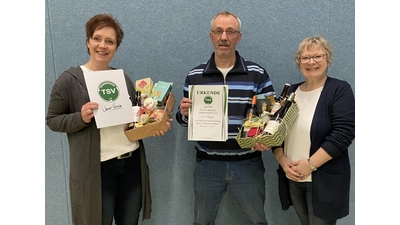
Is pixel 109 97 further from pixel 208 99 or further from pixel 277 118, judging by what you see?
pixel 277 118

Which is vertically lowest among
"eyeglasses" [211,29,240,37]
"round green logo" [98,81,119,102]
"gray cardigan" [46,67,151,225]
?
"gray cardigan" [46,67,151,225]

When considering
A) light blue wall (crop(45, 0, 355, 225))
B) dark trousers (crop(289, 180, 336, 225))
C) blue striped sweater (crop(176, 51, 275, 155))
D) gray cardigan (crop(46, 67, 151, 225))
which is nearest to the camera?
gray cardigan (crop(46, 67, 151, 225))

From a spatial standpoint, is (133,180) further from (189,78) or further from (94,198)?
(189,78)

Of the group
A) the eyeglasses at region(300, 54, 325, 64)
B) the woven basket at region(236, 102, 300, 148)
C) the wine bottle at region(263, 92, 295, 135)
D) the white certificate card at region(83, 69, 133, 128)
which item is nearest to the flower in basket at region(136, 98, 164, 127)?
the white certificate card at region(83, 69, 133, 128)

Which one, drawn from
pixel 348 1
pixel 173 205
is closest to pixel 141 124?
pixel 173 205

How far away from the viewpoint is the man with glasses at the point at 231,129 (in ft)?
5.49

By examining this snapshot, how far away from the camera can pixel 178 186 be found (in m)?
2.25

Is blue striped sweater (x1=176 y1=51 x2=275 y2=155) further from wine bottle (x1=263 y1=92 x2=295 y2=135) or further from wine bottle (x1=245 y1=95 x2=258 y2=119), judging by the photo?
wine bottle (x1=263 y1=92 x2=295 y2=135)

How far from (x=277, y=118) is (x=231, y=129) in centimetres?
30

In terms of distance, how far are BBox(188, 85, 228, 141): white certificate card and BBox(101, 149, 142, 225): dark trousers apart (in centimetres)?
40

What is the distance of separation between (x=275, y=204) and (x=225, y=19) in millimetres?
1453

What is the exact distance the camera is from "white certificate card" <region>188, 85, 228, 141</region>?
5.31 ft

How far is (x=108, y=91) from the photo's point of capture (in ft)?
4.94
